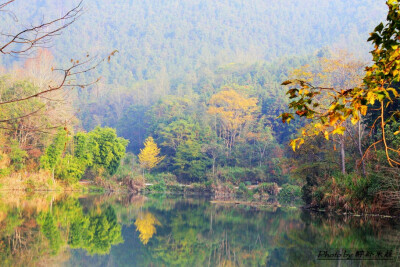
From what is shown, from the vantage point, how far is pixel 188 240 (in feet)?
33.3

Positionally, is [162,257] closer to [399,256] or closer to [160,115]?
[399,256]

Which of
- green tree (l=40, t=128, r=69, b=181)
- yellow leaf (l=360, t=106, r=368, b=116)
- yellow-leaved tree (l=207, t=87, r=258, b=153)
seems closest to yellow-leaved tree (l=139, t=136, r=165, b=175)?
yellow-leaved tree (l=207, t=87, r=258, b=153)

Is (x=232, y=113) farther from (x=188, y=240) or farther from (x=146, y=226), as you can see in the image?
(x=188, y=240)

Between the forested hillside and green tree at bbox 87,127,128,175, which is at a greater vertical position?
the forested hillside

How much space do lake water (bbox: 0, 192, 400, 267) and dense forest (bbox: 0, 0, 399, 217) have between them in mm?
2539

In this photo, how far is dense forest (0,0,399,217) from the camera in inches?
532

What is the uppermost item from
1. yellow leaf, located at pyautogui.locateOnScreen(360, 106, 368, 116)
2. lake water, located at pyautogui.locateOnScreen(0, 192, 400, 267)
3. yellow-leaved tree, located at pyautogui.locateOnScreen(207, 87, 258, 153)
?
yellow-leaved tree, located at pyautogui.locateOnScreen(207, 87, 258, 153)

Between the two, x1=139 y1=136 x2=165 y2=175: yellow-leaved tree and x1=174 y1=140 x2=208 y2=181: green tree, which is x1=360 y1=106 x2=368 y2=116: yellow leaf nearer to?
x1=174 y1=140 x2=208 y2=181: green tree

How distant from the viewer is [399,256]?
732cm

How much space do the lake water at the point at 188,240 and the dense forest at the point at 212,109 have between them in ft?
8.33

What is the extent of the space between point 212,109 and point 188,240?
33.9 m

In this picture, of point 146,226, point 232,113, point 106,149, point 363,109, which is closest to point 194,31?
point 232,113

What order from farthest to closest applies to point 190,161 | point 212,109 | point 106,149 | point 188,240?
1. point 212,109
2. point 190,161
3. point 106,149
4. point 188,240

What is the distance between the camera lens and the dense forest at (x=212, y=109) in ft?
44.3
